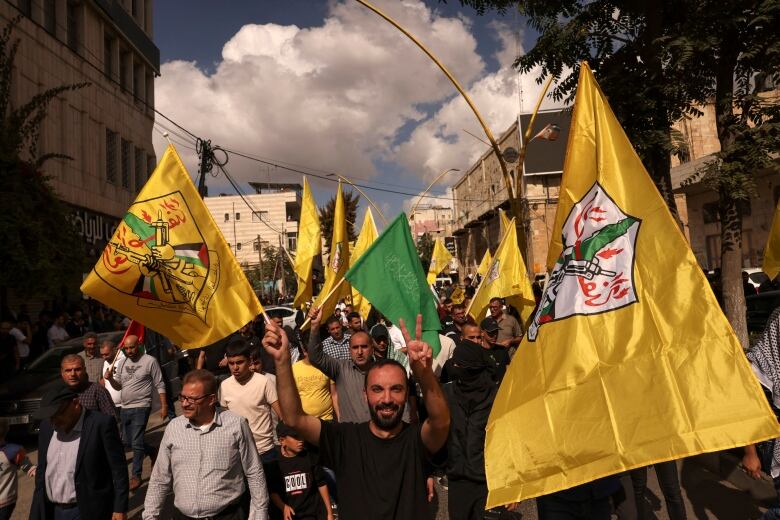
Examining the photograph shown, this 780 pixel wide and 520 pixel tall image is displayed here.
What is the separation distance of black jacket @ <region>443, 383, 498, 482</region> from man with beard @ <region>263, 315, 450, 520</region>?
1.48 m

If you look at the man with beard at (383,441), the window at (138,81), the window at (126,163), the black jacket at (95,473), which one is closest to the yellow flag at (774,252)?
the man with beard at (383,441)

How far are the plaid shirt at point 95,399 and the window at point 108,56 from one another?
72.9 ft

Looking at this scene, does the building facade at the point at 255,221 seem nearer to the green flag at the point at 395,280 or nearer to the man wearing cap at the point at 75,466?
the green flag at the point at 395,280

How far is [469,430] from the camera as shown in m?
4.23

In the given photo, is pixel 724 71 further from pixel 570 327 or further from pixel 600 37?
pixel 570 327

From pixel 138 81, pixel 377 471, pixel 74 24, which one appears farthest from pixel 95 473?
pixel 138 81

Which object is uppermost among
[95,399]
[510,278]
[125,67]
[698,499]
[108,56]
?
[125,67]

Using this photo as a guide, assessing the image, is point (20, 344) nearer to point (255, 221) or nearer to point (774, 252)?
point (774, 252)

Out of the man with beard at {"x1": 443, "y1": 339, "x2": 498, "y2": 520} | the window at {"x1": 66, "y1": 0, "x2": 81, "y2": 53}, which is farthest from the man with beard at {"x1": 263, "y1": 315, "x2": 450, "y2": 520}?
the window at {"x1": 66, "y1": 0, "x2": 81, "y2": 53}

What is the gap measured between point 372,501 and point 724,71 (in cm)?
999

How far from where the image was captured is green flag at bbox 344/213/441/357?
569cm

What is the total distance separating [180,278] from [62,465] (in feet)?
4.74

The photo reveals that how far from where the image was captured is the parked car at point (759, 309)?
40.7 feet

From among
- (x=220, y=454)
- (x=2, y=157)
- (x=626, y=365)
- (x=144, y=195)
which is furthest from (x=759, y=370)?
(x=2, y=157)
